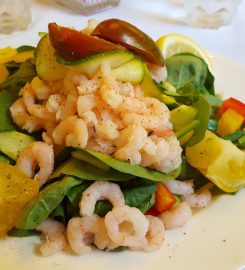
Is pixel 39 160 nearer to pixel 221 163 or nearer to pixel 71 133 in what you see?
pixel 71 133

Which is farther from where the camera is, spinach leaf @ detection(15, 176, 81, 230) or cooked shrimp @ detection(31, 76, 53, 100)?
cooked shrimp @ detection(31, 76, 53, 100)

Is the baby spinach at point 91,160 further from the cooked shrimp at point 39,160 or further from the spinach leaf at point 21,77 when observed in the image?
the spinach leaf at point 21,77

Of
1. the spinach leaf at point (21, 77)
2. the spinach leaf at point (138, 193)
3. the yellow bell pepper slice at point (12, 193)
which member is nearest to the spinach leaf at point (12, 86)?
the spinach leaf at point (21, 77)

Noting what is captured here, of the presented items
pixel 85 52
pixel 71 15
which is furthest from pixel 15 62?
pixel 71 15

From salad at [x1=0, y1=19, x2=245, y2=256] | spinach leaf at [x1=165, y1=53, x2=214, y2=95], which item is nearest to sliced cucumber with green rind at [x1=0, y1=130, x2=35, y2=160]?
salad at [x1=0, y1=19, x2=245, y2=256]

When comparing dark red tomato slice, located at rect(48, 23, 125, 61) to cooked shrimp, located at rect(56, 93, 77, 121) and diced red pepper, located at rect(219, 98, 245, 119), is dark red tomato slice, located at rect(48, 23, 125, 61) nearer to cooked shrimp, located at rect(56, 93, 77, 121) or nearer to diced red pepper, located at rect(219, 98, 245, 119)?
cooked shrimp, located at rect(56, 93, 77, 121)

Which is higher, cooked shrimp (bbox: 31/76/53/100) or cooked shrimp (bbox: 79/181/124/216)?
cooked shrimp (bbox: 31/76/53/100)

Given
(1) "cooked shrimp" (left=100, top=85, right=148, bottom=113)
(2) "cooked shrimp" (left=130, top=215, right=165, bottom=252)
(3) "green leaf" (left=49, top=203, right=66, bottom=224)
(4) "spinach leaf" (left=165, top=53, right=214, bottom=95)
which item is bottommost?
(3) "green leaf" (left=49, top=203, right=66, bottom=224)

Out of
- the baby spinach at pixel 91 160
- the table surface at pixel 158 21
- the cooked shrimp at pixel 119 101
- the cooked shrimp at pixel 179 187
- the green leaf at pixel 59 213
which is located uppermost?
the cooked shrimp at pixel 119 101

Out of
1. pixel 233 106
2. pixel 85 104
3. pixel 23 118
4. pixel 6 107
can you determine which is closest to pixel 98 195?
Answer: pixel 85 104
